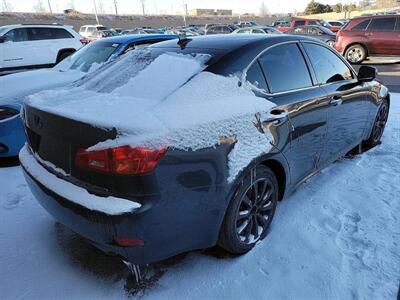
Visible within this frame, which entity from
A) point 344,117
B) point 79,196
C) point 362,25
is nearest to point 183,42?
point 79,196

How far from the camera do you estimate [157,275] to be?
103 inches

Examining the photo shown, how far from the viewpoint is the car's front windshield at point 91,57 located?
5.82 m

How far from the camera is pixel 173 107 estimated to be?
228cm

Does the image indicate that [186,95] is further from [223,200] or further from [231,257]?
[231,257]

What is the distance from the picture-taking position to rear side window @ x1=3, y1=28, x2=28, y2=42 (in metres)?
12.7

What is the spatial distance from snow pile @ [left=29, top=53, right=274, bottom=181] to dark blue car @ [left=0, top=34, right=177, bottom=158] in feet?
5.97

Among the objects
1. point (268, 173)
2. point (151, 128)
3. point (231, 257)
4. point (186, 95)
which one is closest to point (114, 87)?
point (186, 95)

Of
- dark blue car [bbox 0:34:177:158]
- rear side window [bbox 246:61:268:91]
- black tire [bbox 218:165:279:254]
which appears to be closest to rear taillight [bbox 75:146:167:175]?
black tire [bbox 218:165:279:254]

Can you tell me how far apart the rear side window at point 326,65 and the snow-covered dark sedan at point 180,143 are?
8 centimetres

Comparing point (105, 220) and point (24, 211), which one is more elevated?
point (105, 220)

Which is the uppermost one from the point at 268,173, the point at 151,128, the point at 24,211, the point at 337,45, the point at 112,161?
the point at 151,128

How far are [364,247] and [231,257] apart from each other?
101cm

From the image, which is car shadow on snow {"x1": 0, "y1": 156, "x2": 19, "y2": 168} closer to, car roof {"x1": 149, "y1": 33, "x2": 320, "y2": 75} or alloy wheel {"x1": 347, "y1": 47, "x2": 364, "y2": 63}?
car roof {"x1": 149, "y1": 33, "x2": 320, "y2": 75}

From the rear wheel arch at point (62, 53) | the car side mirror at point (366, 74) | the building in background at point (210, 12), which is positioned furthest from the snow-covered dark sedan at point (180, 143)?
the building in background at point (210, 12)
